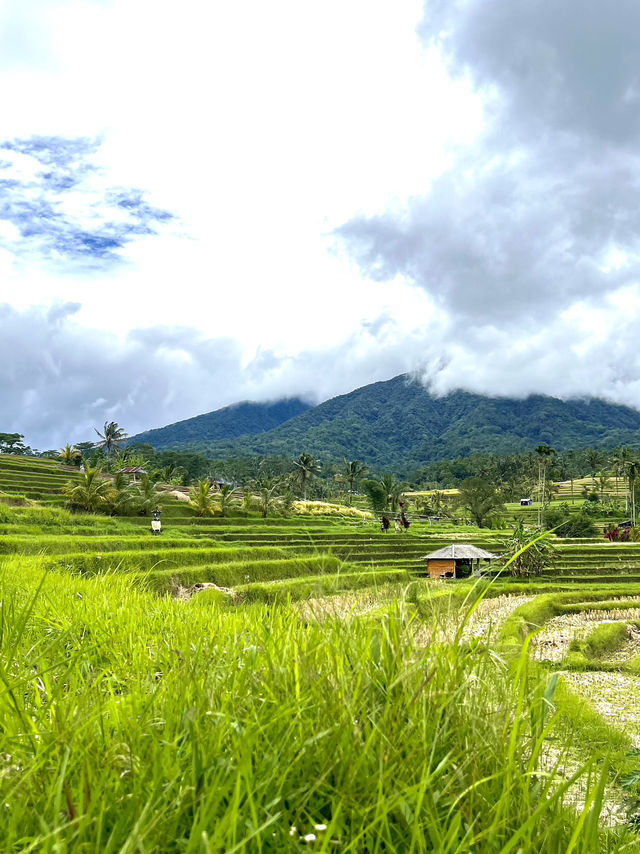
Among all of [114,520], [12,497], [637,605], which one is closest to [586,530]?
[637,605]

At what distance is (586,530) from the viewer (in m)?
61.2

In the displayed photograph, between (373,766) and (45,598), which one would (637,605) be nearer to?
(45,598)

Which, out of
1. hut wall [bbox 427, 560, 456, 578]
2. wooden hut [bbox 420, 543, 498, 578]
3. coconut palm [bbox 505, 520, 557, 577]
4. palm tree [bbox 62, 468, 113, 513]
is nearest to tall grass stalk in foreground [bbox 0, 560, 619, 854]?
palm tree [bbox 62, 468, 113, 513]

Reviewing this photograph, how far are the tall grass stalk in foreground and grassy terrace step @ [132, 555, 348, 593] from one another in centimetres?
1753

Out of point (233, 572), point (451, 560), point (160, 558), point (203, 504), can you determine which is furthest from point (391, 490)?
point (160, 558)

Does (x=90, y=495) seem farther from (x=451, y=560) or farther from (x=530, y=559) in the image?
(x=530, y=559)

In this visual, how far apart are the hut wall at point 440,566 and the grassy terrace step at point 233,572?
7.61 m

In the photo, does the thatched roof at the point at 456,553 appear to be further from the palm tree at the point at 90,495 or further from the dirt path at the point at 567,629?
the palm tree at the point at 90,495

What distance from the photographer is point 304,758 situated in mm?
1898

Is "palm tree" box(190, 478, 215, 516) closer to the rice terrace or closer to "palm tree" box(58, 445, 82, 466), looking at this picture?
"palm tree" box(58, 445, 82, 466)

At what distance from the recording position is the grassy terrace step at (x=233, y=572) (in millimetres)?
22172

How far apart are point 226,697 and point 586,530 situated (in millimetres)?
64726

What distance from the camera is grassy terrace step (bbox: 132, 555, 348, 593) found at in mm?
22172

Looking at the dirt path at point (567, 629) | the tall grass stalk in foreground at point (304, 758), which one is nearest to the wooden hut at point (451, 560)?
the dirt path at point (567, 629)
